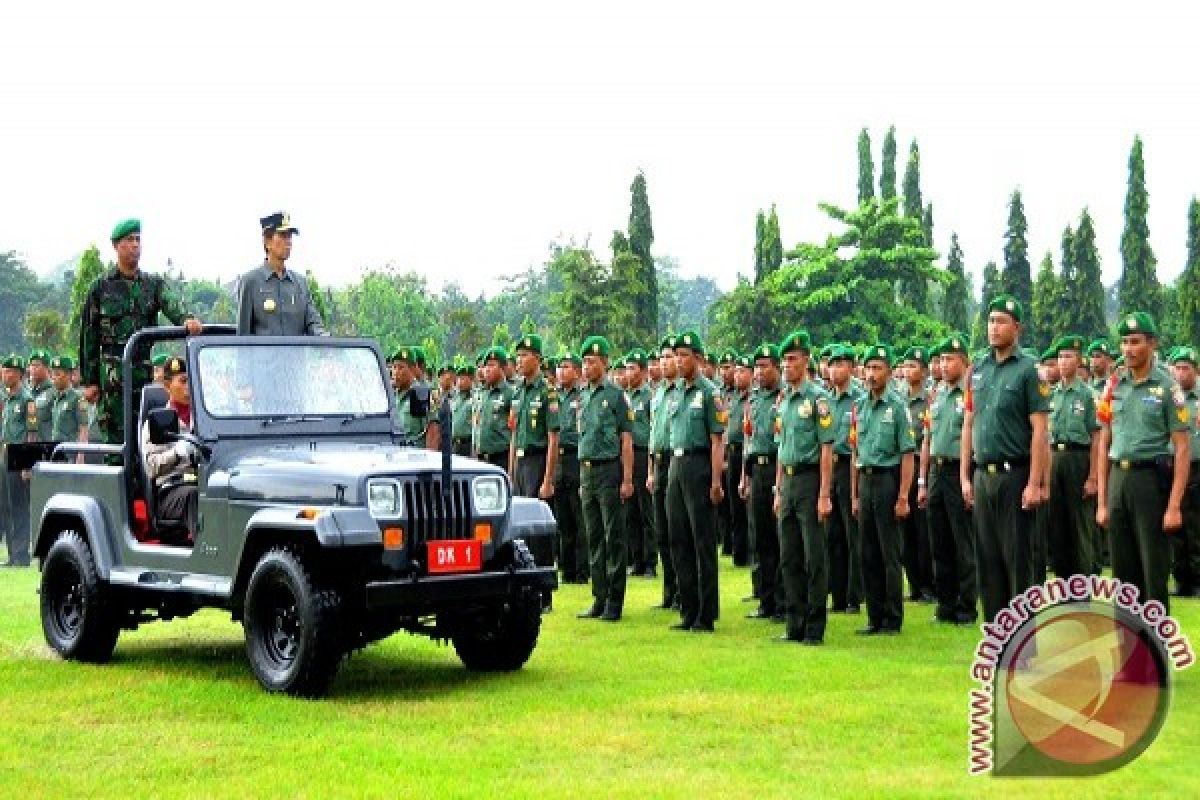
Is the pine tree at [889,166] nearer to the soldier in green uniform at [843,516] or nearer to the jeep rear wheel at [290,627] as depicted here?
the soldier in green uniform at [843,516]

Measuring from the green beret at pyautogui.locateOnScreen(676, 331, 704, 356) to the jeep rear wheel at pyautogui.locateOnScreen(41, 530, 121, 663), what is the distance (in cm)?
442

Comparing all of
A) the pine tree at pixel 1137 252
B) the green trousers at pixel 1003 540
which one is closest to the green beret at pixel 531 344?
the green trousers at pixel 1003 540

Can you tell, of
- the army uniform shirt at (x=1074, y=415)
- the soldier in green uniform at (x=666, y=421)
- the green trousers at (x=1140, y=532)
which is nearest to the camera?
the green trousers at (x=1140, y=532)

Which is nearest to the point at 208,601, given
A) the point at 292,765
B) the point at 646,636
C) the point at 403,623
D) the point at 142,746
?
the point at 403,623

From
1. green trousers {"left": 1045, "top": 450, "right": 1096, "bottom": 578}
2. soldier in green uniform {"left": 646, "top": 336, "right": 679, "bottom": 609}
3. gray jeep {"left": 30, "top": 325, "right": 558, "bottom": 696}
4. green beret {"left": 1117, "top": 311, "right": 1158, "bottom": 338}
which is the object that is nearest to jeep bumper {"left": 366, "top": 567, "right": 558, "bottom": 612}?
gray jeep {"left": 30, "top": 325, "right": 558, "bottom": 696}

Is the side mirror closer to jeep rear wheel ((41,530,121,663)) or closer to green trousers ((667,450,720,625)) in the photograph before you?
jeep rear wheel ((41,530,121,663))

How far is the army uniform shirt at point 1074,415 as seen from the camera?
13.9 meters

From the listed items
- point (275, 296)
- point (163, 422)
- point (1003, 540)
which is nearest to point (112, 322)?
point (275, 296)

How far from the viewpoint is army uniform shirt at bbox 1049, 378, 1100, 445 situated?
13.9m

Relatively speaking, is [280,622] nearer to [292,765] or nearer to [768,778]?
[292,765]

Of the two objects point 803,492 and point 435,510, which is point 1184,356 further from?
point 435,510

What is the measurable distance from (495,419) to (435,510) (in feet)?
24.1

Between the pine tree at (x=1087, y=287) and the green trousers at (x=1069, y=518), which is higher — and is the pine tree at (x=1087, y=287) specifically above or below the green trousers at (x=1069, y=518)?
above

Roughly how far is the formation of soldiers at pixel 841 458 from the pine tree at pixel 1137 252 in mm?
42712
